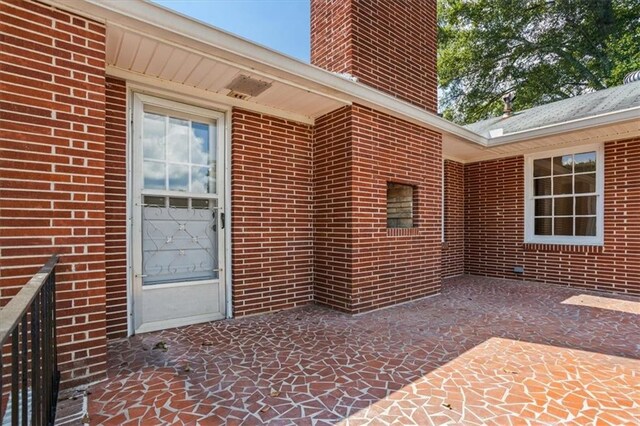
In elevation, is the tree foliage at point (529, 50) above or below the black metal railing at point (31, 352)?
above

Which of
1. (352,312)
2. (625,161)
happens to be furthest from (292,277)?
(625,161)

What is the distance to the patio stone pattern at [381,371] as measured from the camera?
2018 millimetres

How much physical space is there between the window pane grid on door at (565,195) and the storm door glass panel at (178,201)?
6116 mm

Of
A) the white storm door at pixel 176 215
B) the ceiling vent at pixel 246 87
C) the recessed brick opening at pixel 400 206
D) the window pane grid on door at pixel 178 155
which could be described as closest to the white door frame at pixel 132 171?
the white storm door at pixel 176 215

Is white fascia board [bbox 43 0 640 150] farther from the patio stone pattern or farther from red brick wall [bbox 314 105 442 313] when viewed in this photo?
the patio stone pattern

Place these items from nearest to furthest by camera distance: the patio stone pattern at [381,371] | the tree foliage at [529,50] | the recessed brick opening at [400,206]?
the patio stone pattern at [381,371]
the recessed brick opening at [400,206]
the tree foliage at [529,50]

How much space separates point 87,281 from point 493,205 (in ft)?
23.4

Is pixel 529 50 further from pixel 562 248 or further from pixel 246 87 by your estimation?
pixel 246 87

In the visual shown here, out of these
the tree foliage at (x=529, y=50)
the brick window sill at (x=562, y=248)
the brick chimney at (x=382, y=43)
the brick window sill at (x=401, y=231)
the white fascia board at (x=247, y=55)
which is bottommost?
the brick window sill at (x=562, y=248)

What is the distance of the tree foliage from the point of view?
11.5 m

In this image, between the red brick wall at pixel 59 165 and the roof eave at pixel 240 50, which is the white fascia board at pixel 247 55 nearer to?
the roof eave at pixel 240 50

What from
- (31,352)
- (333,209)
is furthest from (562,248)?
(31,352)

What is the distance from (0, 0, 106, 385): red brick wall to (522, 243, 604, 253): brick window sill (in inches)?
276

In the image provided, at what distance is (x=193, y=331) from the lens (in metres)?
3.46
